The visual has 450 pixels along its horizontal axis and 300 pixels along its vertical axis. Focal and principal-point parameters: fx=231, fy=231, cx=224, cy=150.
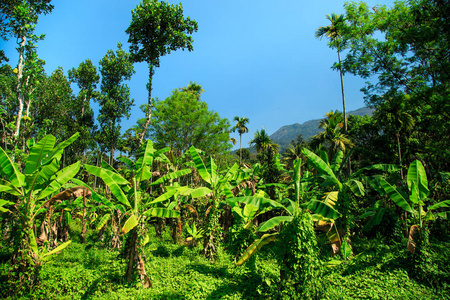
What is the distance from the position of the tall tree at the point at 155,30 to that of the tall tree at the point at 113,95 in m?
8.95

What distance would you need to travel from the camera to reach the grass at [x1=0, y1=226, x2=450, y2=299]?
5.62 m

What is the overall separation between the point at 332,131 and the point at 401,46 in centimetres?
1019

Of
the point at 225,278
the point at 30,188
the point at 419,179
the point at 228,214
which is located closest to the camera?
the point at 30,188

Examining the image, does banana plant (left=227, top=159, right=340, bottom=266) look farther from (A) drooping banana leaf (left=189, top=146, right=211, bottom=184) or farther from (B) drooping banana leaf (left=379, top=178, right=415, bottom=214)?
(B) drooping banana leaf (left=379, top=178, right=415, bottom=214)

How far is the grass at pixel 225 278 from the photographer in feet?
18.4

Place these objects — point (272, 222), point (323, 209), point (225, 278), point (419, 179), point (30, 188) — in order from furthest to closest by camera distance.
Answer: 1. point (419, 179)
2. point (225, 278)
3. point (323, 209)
4. point (272, 222)
5. point (30, 188)

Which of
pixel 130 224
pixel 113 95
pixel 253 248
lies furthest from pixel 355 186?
pixel 113 95

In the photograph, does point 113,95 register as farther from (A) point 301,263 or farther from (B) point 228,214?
(A) point 301,263

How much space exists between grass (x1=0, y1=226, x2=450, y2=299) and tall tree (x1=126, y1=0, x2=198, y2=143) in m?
6.25

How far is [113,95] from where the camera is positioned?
21.6 m

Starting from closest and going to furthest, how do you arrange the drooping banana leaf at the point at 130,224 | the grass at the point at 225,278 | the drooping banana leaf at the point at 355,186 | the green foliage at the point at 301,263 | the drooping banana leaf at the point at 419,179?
1. the green foliage at the point at 301,263
2. the drooping banana leaf at the point at 130,224
3. the grass at the point at 225,278
4. the drooping banana leaf at the point at 419,179
5. the drooping banana leaf at the point at 355,186

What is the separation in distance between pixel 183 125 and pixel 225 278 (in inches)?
700

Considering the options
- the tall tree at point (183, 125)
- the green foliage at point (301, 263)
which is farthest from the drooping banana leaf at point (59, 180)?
the tall tree at point (183, 125)

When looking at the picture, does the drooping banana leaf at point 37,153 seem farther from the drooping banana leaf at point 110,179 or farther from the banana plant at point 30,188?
the drooping banana leaf at point 110,179
